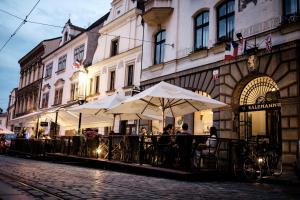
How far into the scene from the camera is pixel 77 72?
32562mm

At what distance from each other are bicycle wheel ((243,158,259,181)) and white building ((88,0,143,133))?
44.6ft

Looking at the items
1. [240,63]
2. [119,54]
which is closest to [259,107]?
[240,63]

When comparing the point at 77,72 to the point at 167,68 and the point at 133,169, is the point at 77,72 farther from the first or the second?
the point at 133,169

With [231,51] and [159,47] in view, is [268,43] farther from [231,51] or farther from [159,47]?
[159,47]

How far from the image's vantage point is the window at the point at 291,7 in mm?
14164

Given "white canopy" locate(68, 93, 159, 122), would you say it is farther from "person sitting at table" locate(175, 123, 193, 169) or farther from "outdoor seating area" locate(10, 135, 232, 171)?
"person sitting at table" locate(175, 123, 193, 169)

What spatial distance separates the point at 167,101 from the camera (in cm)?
1431

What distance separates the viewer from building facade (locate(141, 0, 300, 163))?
14.0 meters

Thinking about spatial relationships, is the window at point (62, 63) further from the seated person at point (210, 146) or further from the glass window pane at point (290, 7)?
the seated person at point (210, 146)

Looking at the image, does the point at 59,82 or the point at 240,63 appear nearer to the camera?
the point at 240,63

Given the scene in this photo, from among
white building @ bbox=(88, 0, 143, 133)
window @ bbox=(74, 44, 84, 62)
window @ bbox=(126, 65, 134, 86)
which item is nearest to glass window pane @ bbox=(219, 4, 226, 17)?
white building @ bbox=(88, 0, 143, 133)

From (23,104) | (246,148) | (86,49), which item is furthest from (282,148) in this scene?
(23,104)

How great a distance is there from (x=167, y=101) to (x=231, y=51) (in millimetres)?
4444

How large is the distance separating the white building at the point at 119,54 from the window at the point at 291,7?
11320 millimetres
